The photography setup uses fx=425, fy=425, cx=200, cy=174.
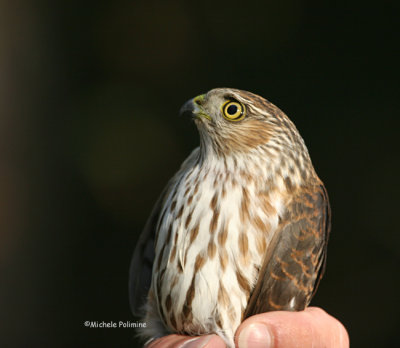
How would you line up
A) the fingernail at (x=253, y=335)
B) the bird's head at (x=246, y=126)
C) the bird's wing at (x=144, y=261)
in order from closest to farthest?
the fingernail at (x=253, y=335) → the bird's head at (x=246, y=126) → the bird's wing at (x=144, y=261)

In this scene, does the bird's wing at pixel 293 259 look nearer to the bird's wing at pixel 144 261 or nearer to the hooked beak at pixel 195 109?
the hooked beak at pixel 195 109

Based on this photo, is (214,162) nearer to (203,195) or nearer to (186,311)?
(203,195)

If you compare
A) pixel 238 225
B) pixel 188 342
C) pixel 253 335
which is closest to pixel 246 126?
pixel 238 225

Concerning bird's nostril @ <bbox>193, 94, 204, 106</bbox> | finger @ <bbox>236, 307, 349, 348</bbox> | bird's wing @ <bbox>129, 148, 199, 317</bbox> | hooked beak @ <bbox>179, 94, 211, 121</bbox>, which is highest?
bird's nostril @ <bbox>193, 94, 204, 106</bbox>

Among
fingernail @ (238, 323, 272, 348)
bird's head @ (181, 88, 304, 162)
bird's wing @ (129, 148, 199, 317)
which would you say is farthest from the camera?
bird's wing @ (129, 148, 199, 317)

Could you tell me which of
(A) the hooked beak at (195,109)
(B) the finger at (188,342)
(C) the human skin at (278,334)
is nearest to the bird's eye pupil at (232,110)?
(A) the hooked beak at (195,109)

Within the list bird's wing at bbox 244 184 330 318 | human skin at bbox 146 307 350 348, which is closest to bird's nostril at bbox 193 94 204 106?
bird's wing at bbox 244 184 330 318

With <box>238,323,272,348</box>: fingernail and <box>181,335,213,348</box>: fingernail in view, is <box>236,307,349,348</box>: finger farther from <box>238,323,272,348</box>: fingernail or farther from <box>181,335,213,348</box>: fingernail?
<box>181,335,213,348</box>: fingernail

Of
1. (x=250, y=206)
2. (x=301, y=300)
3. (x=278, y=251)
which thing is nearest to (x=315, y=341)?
(x=301, y=300)
